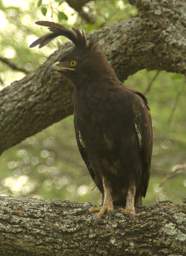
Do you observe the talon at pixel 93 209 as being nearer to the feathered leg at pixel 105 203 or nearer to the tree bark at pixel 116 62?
the feathered leg at pixel 105 203

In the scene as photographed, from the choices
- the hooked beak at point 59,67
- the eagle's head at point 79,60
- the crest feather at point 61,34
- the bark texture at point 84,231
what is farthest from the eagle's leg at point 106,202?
the crest feather at point 61,34

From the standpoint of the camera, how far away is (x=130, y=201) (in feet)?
25.1

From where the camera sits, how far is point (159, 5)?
777 centimetres

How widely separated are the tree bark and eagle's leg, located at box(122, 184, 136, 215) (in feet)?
4.03

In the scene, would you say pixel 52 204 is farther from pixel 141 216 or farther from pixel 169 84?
pixel 169 84

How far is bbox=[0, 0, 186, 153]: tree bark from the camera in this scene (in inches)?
305

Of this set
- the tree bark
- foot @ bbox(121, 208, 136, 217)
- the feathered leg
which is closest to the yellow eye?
the tree bark

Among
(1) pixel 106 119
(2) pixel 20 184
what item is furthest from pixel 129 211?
(2) pixel 20 184

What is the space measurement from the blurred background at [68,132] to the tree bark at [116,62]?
2.25 feet

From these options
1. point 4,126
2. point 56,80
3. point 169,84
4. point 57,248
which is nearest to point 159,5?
point 56,80

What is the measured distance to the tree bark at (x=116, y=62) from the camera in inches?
305

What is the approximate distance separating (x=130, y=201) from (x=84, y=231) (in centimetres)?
103

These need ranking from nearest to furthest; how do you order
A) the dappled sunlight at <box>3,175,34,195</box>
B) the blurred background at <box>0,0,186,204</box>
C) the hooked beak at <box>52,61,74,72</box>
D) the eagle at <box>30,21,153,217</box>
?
the eagle at <box>30,21,153,217</box>, the hooked beak at <box>52,61,74,72</box>, the blurred background at <box>0,0,186,204</box>, the dappled sunlight at <box>3,175,34,195</box>

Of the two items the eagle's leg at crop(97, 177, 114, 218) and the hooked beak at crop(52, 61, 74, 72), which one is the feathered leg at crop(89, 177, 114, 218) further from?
the hooked beak at crop(52, 61, 74, 72)
